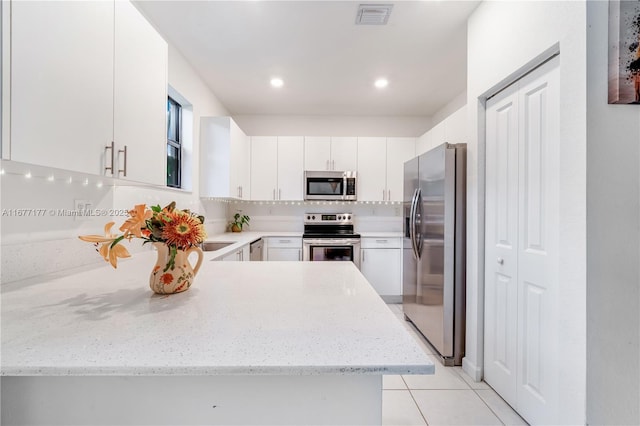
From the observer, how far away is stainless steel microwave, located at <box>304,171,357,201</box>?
157 inches

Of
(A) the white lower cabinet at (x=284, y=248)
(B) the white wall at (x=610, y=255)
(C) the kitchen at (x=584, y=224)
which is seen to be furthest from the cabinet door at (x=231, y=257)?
(B) the white wall at (x=610, y=255)

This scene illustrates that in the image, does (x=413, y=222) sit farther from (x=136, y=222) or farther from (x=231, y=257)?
(x=136, y=222)

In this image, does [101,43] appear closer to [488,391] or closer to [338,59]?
[338,59]

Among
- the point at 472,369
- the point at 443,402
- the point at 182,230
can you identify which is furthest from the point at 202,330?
the point at 472,369

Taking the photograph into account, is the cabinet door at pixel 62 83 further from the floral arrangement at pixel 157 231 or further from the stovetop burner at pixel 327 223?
the stovetop burner at pixel 327 223

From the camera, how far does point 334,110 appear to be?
13.6 ft

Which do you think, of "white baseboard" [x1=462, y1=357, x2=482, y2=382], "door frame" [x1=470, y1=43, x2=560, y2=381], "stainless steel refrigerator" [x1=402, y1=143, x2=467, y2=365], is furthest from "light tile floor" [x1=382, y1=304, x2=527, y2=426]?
"stainless steel refrigerator" [x1=402, y1=143, x2=467, y2=365]

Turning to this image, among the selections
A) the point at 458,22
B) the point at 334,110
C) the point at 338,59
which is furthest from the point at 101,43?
the point at 334,110

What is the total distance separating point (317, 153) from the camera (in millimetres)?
4074

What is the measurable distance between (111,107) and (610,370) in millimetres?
2473

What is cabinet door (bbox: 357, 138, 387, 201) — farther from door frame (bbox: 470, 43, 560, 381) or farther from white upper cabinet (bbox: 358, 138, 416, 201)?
door frame (bbox: 470, 43, 560, 381)

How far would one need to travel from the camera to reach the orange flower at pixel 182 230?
0.95 m

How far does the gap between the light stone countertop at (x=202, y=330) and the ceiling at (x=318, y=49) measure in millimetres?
2059

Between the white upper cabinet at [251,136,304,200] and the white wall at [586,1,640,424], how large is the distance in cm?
320
